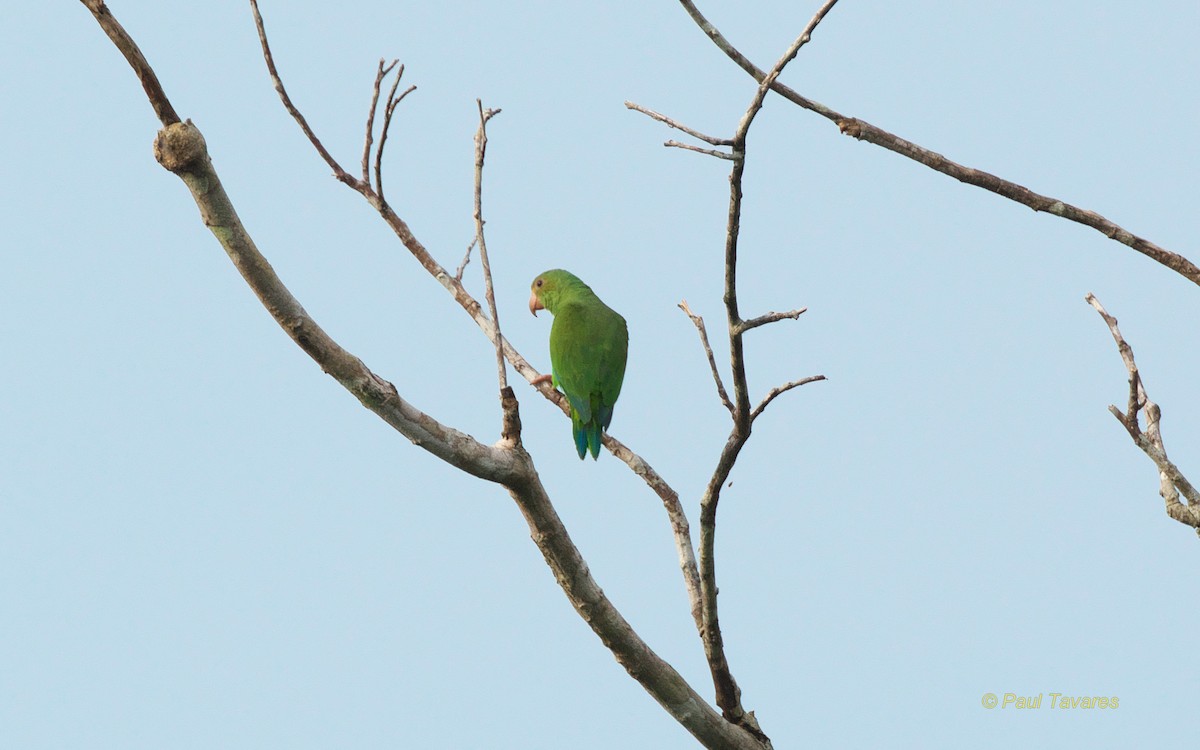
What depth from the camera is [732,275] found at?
3.53m

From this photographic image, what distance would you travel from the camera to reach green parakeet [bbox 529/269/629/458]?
19.6 ft

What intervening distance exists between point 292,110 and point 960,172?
10.6ft

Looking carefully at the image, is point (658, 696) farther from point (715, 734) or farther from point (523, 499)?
point (523, 499)

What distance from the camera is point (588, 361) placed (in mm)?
6113

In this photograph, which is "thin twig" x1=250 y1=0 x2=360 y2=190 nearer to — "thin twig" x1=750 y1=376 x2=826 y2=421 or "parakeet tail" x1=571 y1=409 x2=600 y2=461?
"parakeet tail" x1=571 y1=409 x2=600 y2=461

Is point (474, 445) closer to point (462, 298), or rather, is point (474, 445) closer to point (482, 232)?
point (482, 232)

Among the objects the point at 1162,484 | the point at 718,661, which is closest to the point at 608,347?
the point at 718,661

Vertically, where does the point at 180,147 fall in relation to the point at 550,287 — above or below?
below

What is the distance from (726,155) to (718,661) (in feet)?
7.86

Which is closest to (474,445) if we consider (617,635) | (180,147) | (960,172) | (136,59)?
(617,635)

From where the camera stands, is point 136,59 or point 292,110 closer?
point 136,59

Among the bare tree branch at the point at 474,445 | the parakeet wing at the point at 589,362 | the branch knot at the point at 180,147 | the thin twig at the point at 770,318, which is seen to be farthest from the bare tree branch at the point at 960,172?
the parakeet wing at the point at 589,362

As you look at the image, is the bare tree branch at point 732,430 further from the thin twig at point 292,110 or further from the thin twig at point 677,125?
the thin twig at point 292,110

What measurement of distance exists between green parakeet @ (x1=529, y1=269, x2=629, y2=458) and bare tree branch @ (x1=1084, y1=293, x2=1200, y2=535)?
2724 mm
